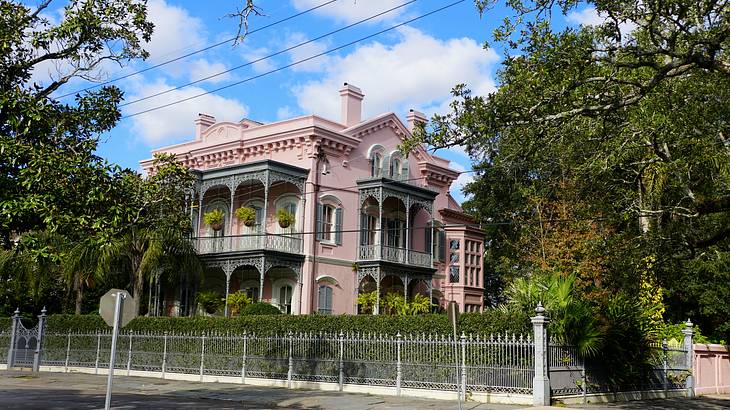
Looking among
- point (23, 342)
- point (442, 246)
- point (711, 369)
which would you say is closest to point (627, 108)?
point (711, 369)

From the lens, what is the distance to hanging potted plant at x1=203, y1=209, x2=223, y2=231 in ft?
105

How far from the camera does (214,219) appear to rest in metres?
32.2

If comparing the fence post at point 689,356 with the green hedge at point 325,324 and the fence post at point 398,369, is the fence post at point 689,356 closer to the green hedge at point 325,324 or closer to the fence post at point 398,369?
the green hedge at point 325,324

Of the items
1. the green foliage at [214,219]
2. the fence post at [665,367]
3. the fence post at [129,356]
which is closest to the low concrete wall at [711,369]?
the fence post at [665,367]

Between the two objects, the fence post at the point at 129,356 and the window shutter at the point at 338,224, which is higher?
the window shutter at the point at 338,224

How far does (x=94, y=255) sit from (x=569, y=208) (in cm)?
1773

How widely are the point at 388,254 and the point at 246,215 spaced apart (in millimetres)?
6073

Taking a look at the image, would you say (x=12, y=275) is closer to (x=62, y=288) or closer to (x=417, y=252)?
(x=62, y=288)

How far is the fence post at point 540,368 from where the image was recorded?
17734 mm

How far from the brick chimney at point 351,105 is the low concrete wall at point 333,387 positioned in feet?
43.0

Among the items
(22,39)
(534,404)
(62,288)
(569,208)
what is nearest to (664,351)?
(534,404)

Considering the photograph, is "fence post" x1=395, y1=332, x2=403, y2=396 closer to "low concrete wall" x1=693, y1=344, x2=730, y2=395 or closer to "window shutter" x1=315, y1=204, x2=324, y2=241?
"low concrete wall" x1=693, y1=344, x2=730, y2=395

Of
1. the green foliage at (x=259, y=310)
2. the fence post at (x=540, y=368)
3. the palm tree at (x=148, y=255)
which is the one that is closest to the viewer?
the fence post at (x=540, y=368)

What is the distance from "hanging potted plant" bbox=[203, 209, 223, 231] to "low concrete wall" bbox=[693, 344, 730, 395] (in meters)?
18.3
